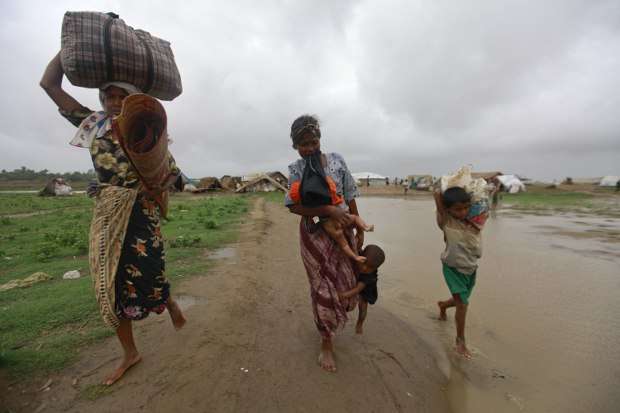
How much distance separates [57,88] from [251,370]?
2.39 metres

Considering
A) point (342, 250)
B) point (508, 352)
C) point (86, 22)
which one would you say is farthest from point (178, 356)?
point (508, 352)

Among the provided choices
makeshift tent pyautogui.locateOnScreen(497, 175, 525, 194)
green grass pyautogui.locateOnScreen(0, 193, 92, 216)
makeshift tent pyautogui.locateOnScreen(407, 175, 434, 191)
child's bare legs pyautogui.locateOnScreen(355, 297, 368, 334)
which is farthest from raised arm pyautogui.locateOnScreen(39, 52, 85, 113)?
makeshift tent pyautogui.locateOnScreen(407, 175, 434, 191)

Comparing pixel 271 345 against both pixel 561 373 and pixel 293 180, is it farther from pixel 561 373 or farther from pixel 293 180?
pixel 561 373

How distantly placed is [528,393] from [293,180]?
2450 millimetres

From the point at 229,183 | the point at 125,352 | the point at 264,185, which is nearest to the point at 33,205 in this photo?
the point at 229,183

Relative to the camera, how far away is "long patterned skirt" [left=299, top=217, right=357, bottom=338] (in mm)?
2314

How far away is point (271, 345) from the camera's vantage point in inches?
101

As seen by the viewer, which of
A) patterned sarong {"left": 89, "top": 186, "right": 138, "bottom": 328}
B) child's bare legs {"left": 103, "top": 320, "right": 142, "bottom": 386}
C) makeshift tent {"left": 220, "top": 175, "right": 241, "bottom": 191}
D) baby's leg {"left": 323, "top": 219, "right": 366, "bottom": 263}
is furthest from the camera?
makeshift tent {"left": 220, "top": 175, "right": 241, "bottom": 191}

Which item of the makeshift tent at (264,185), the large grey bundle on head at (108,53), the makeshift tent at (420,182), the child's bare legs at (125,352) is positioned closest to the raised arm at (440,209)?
the large grey bundle on head at (108,53)

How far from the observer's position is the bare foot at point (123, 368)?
2019mm

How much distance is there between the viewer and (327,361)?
7.64ft

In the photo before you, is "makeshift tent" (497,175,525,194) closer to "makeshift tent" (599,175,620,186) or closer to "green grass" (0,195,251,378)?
"makeshift tent" (599,175,620,186)

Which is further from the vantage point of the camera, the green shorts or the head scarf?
the green shorts

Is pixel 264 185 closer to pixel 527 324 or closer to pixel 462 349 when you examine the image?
pixel 527 324
